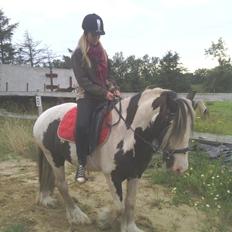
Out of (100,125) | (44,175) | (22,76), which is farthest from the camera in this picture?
(22,76)

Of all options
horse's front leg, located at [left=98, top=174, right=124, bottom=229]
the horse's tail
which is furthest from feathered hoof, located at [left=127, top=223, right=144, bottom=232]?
the horse's tail

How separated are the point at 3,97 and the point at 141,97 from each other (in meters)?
11.8

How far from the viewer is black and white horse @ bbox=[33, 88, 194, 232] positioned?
4.18 m

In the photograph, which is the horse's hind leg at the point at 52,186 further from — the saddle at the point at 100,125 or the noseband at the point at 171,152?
the noseband at the point at 171,152

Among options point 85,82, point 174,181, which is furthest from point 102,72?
point 174,181

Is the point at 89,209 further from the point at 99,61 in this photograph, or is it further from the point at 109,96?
the point at 99,61

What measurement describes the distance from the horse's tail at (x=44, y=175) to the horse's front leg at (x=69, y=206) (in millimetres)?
343

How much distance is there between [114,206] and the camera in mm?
4828

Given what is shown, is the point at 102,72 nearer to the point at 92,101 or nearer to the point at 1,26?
the point at 92,101

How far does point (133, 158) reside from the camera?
15.0 ft

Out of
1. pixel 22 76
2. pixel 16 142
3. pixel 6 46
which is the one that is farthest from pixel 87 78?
pixel 6 46

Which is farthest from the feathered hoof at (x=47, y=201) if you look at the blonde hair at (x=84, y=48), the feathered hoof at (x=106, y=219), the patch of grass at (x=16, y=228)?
the blonde hair at (x=84, y=48)

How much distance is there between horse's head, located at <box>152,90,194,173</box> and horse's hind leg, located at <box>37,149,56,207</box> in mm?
2093

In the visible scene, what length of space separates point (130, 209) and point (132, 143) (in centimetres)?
84
